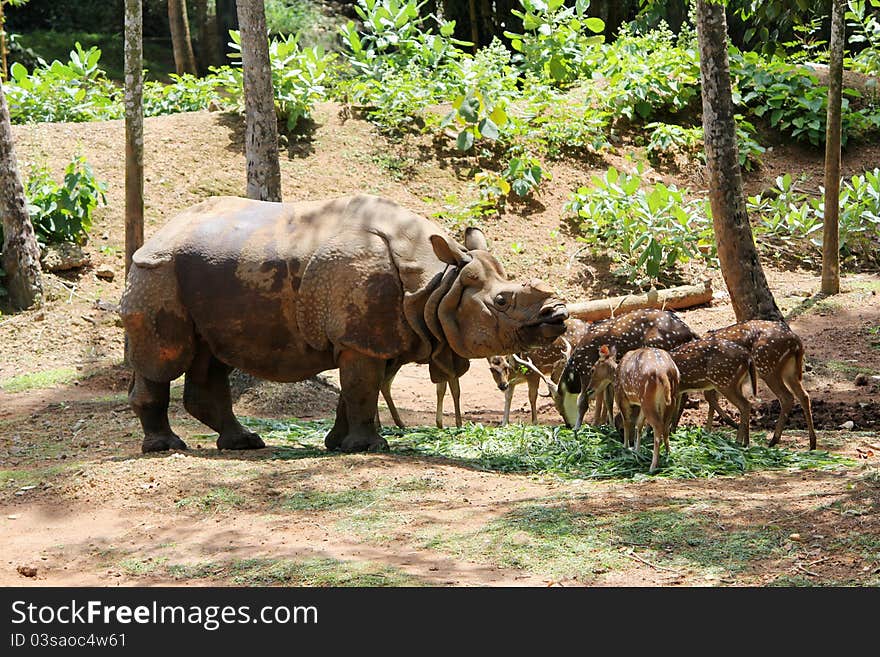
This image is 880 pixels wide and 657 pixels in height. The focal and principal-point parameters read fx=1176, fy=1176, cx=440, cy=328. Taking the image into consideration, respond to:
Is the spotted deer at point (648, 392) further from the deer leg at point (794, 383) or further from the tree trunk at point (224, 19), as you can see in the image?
the tree trunk at point (224, 19)

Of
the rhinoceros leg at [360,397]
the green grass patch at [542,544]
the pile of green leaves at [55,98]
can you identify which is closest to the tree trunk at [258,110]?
the rhinoceros leg at [360,397]

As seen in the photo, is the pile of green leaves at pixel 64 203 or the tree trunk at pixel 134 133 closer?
the tree trunk at pixel 134 133

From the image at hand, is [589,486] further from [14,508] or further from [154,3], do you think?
[154,3]

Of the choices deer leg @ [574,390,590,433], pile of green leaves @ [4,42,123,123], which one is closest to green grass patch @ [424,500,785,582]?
deer leg @ [574,390,590,433]

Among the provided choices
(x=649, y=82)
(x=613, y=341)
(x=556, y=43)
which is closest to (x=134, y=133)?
(x=613, y=341)

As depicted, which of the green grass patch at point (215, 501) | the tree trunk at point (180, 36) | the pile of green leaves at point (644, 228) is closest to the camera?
the green grass patch at point (215, 501)

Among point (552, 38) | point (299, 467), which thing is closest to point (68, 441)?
point (299, 467)

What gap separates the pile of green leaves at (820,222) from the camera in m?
17.4

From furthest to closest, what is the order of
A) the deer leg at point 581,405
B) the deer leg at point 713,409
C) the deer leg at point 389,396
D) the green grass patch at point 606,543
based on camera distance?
the deer leg at point 713,409, the deer leg at point 389,396, the deer leg at point 581,405, the green grass patch at point 606,543

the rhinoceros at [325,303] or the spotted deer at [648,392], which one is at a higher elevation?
the rhinoceros at [325,303]

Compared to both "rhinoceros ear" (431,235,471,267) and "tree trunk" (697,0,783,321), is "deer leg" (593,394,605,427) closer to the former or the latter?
"rhinoceros ear" (431,235,471,267)

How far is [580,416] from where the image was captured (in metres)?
9.93

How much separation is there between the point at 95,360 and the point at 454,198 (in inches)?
255

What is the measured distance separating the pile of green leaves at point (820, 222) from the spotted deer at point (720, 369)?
8590mm
